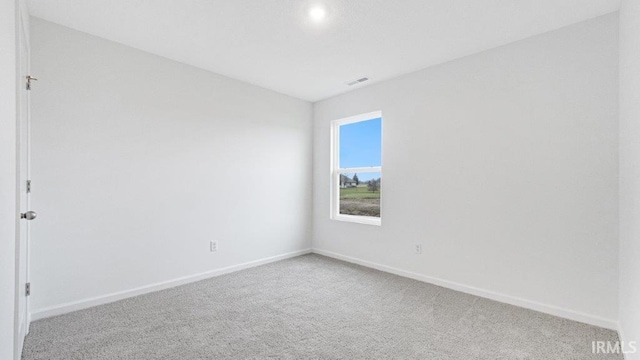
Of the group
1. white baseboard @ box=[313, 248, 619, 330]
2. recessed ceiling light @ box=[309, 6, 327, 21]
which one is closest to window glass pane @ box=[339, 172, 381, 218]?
white baseboard @ box=[313, 248, 619, 330]

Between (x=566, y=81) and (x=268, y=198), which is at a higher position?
(x=566, y=81)

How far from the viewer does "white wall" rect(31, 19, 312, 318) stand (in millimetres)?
2488

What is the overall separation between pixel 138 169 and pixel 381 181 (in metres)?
2.83

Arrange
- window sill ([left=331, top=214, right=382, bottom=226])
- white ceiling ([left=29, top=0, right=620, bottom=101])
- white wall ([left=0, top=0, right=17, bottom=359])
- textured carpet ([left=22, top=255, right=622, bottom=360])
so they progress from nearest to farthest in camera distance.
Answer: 1. white wall ([left=0, top=0, right=17, bottom=359])
2. textured carpet ([left=22, top=255, right=622, bottom=360])
3. white ceiling ([left=29, top=0, right=620, bottom=101])
4. window sill ([left=331, top=214, right=382, bottom=226])

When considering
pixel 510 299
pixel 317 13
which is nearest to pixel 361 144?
pixel 317 13

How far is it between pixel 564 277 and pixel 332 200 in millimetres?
2843

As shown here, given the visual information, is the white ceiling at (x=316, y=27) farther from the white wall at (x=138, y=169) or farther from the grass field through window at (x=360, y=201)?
the grass field through window at (x=360, y=201)

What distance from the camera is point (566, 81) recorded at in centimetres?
249

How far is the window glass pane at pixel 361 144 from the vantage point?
4.16 meters

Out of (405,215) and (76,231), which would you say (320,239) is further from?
(76,231)

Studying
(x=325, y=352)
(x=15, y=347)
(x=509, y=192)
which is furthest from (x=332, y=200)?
(x=15, y=347)

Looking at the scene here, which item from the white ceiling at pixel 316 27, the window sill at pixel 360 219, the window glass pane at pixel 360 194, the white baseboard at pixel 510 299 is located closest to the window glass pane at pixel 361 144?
the window glass pane at pixel 360 194

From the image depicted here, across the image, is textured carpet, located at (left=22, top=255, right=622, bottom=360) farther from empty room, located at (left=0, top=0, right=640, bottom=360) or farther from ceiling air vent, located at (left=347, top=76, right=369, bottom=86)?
ceiling air vent, located at (left=347, top=76, right=369, bottom=86)

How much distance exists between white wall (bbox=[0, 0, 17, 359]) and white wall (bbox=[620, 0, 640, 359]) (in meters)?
3.13
